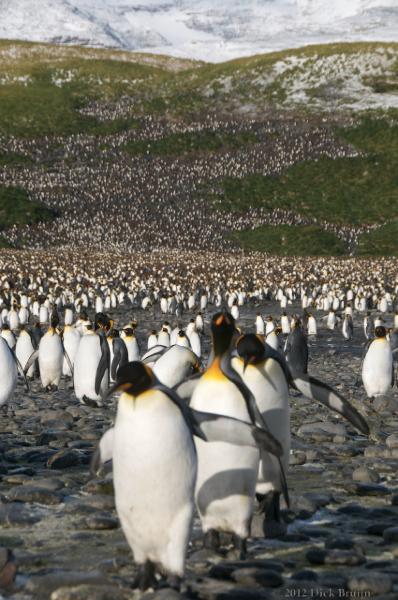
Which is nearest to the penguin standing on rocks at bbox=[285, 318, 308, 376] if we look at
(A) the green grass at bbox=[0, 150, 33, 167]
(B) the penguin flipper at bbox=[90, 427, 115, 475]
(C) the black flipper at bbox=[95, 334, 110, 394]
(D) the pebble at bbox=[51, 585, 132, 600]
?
(C) the black flipper at bbox=[95, 334, 110, 394]

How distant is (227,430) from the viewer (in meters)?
4.22

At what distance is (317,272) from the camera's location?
42562mm

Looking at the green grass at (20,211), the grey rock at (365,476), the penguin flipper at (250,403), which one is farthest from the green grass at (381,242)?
the penguin flipper at (250,403)

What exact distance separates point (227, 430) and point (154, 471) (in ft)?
1.48

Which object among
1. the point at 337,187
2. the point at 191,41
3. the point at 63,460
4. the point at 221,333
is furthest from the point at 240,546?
the point at 191,41

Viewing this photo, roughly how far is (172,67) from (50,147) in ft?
141

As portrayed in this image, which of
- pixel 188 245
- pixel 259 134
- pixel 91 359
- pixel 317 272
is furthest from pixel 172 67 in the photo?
pixel 91 359

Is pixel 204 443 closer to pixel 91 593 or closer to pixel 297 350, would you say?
pixel 91 593

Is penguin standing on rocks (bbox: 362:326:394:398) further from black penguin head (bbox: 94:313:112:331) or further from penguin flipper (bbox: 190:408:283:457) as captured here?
penguin flipper (bbox: 190:408:283:457)

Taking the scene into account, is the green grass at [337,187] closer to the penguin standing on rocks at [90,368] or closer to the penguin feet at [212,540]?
the penguin standing on rocks at [90,368]

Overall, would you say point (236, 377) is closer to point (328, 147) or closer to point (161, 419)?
point (161, 419)

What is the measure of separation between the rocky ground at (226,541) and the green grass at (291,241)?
51722 millimetres

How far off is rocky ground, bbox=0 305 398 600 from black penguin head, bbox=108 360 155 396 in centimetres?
90

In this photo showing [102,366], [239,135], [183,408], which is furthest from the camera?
[239,135]
